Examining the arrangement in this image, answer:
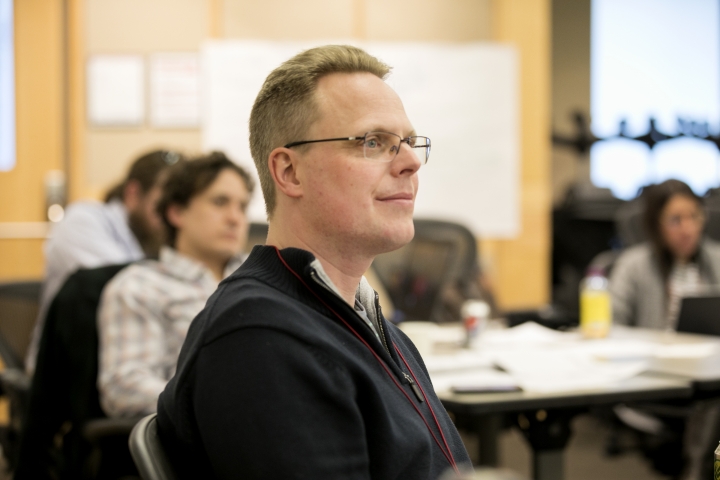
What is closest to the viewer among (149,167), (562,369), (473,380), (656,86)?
(473,380)

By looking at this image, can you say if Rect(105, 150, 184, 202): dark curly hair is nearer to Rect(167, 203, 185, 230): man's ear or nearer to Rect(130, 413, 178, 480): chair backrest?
Rect(167, 203, 185, 230): man's ear

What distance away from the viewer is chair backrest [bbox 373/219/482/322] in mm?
3270

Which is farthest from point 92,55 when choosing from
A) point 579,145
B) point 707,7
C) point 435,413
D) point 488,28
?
point 707,7

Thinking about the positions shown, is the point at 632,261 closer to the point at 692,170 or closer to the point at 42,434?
the point at 42,434

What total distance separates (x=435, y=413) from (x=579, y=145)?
19.3ft

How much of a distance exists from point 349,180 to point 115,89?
166 inches

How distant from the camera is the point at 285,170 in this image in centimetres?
101

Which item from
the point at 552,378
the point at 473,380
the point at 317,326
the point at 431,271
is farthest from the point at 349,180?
the point at 431,271

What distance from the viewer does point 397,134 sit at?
1022 millimetres

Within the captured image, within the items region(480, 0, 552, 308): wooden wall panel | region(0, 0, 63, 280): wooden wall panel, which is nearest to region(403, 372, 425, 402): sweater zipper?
region(480, 0, 552, 308): wooden wall panel

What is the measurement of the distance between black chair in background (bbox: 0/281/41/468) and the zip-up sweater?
1.46 metres

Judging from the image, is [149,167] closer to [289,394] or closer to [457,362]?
[457,362]

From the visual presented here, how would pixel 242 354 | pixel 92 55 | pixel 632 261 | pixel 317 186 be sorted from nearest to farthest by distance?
pixel 242 354 → pixel 317 186 → pixel 632 261 → pixel 92 55

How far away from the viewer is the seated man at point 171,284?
5.75 ft
